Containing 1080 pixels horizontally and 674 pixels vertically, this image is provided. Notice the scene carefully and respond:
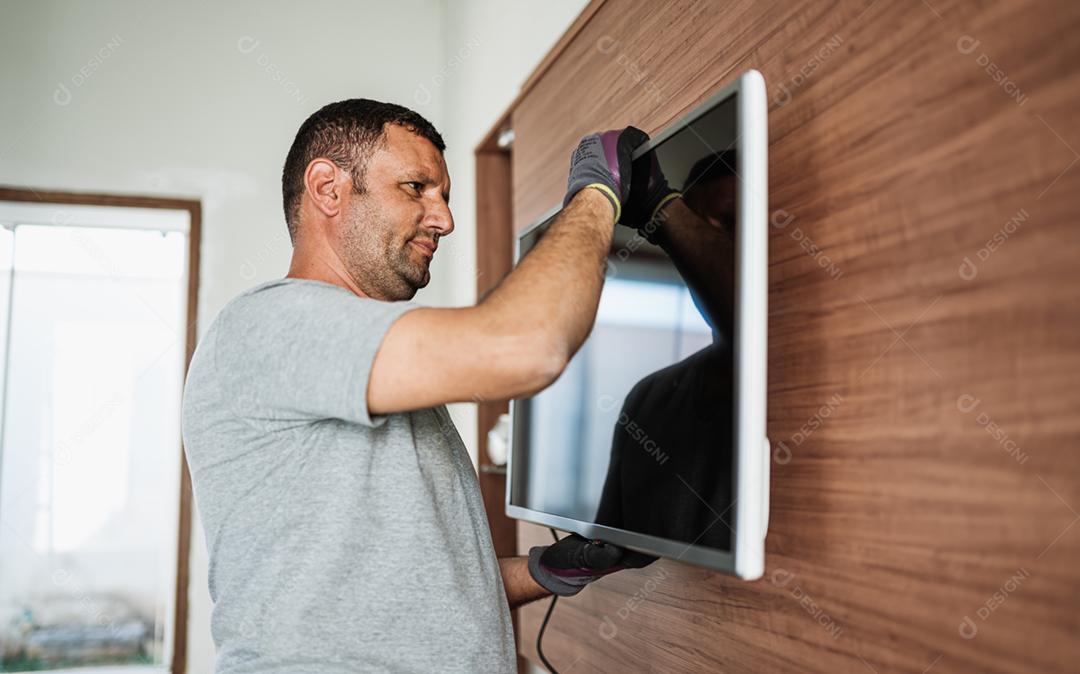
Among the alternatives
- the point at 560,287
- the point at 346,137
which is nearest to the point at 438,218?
the point at 346,137

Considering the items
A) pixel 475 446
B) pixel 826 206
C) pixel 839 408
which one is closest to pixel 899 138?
pixel 826 206

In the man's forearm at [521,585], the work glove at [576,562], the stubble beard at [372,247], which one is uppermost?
the stubble beard at [372,247]

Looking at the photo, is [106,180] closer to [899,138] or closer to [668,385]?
[668,385]

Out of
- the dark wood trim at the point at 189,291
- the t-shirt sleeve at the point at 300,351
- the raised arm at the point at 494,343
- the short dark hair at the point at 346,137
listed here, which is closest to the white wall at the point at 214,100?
the dark wood trim at the point at 189,291

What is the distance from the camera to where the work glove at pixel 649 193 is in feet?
3.73

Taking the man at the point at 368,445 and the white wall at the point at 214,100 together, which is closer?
the man at the point at 368,445

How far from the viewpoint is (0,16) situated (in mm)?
3107

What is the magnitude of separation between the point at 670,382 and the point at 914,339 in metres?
0.33

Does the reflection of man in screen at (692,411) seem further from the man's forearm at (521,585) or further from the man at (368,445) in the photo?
the man's forearm at (521,585)

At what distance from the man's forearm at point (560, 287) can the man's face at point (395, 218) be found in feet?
1.04

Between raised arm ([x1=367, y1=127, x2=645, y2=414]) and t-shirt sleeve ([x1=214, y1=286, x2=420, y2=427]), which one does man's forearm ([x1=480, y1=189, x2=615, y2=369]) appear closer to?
raised arm ([x1=367, y1=127, x2=645, y2=414])

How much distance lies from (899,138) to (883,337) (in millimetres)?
202

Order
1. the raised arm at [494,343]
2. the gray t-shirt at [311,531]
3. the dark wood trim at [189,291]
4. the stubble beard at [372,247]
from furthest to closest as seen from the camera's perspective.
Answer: the dark wood trim at [189,291] < the stubble beard at [372,247] < the gray t-shirt at [311,531] < the raised arm at [494,343]

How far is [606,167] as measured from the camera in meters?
1.11
